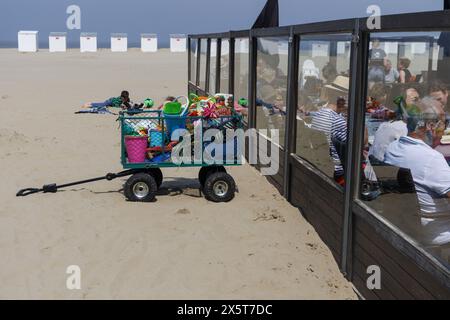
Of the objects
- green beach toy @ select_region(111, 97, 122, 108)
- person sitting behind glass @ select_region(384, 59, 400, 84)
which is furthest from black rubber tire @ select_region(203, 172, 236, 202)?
green beach toy @ select_region(111, 97, 122, 108)

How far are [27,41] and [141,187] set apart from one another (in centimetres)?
7109

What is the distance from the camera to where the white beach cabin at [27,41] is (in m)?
71.8

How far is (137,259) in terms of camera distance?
499 cm

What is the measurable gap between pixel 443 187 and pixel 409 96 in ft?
2.16

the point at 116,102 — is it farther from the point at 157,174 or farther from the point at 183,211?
the point at 183,211

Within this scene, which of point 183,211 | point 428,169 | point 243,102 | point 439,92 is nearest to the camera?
point 428,169

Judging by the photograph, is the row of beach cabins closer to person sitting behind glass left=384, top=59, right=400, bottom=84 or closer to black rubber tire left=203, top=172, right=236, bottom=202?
black rubber tire left=203, top=172, right=236, bottom=202

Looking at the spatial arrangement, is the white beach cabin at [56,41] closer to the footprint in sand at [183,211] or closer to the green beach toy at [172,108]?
the green beach toy at [172,108]

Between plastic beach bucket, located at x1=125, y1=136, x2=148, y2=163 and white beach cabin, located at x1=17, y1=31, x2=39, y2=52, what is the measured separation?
229ft

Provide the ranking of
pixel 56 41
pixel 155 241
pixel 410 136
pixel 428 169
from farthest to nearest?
1. pixel 56 41
2. pixel 155 241
3. pixel 410 136
4. pixel 428 169

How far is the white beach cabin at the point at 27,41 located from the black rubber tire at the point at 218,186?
7005 centimetres

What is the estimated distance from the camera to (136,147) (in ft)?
21.1

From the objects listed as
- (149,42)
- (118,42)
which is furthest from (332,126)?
(118,42)

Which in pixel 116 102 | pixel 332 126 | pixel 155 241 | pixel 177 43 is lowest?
pixel 155 241
